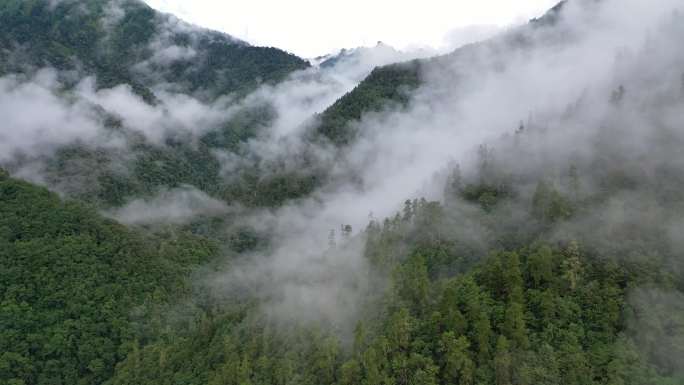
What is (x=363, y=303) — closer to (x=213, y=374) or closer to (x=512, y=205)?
(x=213, y=374)

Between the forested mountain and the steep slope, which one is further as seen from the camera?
the steep slope

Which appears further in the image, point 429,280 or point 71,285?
point 71,285

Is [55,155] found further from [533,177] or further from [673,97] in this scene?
[673,97]

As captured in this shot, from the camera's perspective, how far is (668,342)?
73375 mm

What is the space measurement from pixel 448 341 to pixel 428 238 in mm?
37755

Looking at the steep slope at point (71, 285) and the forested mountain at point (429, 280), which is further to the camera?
the steep slope at point (71, 285)

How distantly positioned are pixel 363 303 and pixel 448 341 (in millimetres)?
27139

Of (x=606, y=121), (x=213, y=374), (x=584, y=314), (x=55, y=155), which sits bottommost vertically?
(x=213, y=374)

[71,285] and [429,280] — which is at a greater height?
[71,285]

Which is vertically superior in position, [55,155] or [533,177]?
[55,155]

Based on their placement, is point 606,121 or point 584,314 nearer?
point 584,314

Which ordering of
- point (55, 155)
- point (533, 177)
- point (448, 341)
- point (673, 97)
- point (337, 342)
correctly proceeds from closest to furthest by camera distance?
point (448, 341) < point (337, 342) < point (533, 177) < point (673, 97) < point (55, 155)

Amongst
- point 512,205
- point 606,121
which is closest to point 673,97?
point 606,121

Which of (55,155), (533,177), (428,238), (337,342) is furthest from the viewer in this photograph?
(55,155)
